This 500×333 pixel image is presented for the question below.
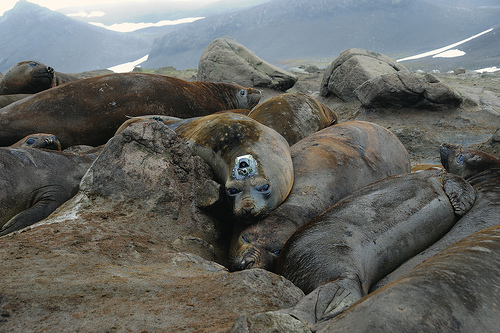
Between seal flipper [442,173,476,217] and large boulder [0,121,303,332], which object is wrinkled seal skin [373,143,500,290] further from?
large boulder [0,121,303,332]

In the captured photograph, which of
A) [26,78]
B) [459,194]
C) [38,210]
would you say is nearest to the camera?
[459,194]

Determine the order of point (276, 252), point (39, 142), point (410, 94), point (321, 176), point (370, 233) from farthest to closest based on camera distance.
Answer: point (410, 94)
point (39, 142)
point (321, 176)
point (276, 252)
point (370, 233)

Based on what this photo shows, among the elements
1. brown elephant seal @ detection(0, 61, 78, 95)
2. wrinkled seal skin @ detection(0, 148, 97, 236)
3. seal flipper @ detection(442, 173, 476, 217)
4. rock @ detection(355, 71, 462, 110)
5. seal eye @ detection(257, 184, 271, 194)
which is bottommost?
rock @ detection(355, 71, 462, 110)

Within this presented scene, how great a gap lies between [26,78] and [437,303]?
308 inches

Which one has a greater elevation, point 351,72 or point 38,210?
point 38,210

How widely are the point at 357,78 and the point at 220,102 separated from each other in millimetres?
3969

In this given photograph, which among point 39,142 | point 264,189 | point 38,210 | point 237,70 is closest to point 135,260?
point 264,189

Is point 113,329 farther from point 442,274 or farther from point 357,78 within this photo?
point 357,78

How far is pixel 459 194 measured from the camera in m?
3.40

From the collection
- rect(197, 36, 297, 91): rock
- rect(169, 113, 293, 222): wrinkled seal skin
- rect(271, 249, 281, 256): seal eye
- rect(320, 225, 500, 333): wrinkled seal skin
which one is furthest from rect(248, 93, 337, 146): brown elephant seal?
rect(197, 36, 297, 91): rock

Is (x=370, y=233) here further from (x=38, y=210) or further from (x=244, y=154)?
(x=38, y=210)

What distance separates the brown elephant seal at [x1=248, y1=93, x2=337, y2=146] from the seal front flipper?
2.79 metres

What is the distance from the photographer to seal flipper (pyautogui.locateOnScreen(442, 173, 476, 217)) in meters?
3.33

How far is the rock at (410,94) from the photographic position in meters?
7.93
